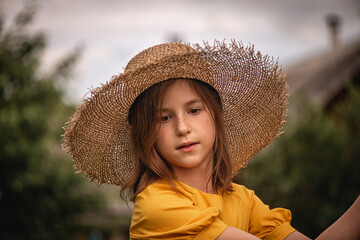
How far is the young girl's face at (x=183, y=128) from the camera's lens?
209cm

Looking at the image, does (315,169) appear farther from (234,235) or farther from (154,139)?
(234,235)

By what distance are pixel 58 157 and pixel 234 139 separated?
26.7ft

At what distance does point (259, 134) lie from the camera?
8.44 ft

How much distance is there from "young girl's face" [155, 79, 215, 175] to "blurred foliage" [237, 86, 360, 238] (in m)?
6.08

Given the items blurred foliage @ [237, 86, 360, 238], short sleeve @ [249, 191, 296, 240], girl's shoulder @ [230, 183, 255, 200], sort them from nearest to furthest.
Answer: short sleeve @ [249, 191, 296, 240] → girl's shoulder @ [230, 183, 255, 200] → blurred foliage @ [237, 86, 360, 238]

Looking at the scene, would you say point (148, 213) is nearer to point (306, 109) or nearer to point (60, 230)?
point (306, 109)

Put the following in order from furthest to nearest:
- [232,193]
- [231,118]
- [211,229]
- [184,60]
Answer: [231,118]
[232,193]
[184,60]
[211,229]

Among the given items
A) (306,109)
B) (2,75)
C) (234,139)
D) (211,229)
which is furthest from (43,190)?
(211,229)

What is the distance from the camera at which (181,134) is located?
2.06 meters

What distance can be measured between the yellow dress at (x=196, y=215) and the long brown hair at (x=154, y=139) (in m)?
0.08

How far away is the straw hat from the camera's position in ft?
6.79

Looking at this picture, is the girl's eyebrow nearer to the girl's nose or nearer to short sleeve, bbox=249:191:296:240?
the girl's nose

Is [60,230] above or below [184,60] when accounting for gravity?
below

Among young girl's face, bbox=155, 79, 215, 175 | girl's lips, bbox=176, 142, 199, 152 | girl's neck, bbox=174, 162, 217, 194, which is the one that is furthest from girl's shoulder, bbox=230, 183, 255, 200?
girl's lips, bbox=176, 142, 199, 152
